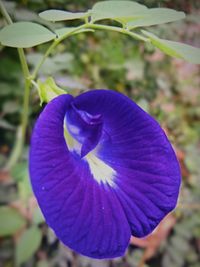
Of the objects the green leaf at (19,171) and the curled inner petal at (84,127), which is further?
the green leaf at (19,171)

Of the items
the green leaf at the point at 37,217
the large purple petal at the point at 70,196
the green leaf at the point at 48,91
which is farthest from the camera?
the green leaf at the point at 37,217

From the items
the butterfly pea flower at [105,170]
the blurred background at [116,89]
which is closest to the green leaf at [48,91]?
the butterfly pea flower at [105,170]

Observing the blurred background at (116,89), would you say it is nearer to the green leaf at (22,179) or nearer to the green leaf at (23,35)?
the green leaf at (22,179)

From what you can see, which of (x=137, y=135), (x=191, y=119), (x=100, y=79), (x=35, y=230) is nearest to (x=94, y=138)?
(x=137, y=135)

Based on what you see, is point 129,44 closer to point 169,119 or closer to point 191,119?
point 169,119

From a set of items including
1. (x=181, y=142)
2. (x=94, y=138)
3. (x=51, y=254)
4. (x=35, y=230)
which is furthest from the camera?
(x=181, y=142)

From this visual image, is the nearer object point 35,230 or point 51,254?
point 35,230

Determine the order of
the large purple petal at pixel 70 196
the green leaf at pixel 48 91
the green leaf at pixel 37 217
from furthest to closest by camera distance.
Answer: the green leaf at pixel 37 217 < the green leaf at pixel 48 91 < the large purple petal at pixel 70 196

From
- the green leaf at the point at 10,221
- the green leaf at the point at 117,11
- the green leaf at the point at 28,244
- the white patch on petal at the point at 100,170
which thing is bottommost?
the green leaf at the point at 28,244

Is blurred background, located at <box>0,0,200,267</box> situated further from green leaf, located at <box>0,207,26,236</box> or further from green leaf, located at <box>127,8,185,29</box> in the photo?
green leaf, located at <box>127,8,185,29</box>
